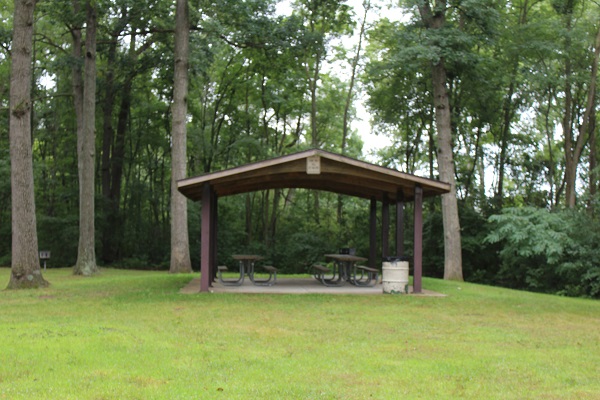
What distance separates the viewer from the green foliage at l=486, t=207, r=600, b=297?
16391 millimetres

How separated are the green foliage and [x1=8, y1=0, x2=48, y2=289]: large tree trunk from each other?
11.9 meters

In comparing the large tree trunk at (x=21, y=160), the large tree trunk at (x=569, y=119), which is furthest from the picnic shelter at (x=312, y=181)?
the large tree trunk at (x=569, y=119)

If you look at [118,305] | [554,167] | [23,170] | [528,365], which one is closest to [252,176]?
[118,305]

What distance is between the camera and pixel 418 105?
86.0 feet

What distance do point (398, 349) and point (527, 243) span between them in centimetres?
1244

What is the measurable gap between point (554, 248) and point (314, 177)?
7100 millimetres

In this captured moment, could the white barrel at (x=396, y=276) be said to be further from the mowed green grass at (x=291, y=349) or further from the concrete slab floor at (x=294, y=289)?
the mowed green grass at (x=291, y=349)

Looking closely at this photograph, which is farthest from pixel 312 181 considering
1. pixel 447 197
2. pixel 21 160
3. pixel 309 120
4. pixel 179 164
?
pixel 309 120

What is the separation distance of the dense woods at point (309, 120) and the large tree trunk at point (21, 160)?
16.9 feet

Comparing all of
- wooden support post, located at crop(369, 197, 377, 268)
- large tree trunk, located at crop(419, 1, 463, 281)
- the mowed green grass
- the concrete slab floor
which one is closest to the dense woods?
large tree trunk, located at crop(419, 1, 463, 281)

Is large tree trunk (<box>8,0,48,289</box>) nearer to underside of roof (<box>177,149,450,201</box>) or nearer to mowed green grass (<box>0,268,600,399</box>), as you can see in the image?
mowed green grass (<box>0,268,600,399</box>)

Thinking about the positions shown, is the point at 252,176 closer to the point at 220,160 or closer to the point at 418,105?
the point at 418,105

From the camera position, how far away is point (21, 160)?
1316 cm

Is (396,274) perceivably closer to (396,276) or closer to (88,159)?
(396,276)
